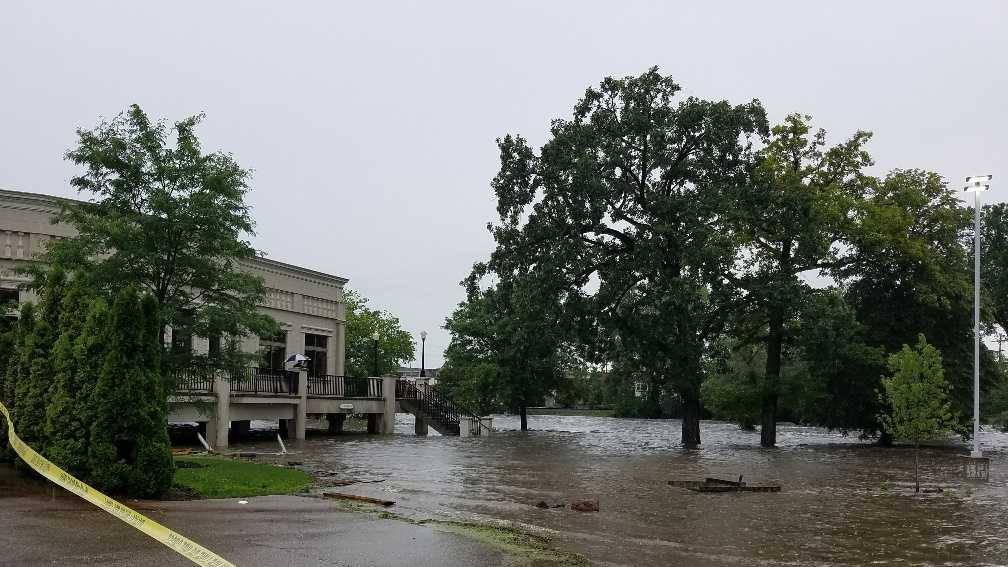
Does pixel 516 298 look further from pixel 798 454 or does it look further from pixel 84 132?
pixel 84 132

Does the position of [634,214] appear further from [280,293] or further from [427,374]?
[427,374]

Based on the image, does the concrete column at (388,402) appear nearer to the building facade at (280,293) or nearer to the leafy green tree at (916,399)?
the building facade at (280,293)

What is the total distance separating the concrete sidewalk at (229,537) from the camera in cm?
892

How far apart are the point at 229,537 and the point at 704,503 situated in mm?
9143

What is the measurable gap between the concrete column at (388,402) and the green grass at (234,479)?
21.6 metres

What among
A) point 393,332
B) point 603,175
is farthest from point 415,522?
point 393,332

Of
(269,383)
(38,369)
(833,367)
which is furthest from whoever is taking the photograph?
(833,367)

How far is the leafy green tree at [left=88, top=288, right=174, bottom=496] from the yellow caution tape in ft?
1.96

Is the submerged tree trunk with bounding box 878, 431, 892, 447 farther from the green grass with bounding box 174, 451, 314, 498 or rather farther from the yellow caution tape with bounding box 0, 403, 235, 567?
the yellow caution tape with bounding box 0, 403, 235, 567

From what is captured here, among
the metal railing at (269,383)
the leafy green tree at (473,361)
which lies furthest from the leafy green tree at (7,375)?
the leafy green tree at (473,361)

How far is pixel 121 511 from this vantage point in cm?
1065

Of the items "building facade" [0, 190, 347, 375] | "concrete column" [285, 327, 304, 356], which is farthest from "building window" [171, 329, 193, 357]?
"concrete column" [285, 327, 304, 356]

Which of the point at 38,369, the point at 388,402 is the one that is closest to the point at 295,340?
the point at 388,402

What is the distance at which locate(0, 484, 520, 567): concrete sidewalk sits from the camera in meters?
8.92
